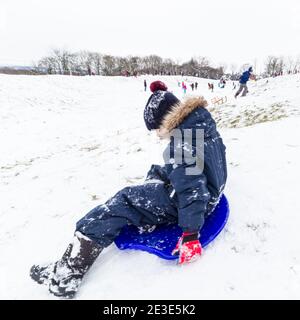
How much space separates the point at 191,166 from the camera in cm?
210

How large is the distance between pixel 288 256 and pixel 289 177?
3.96 ft

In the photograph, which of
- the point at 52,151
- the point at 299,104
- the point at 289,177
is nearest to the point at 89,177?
the point at 289,177

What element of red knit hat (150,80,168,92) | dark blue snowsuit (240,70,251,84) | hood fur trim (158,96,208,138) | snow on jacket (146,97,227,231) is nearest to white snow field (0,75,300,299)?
snow on jacket (146,97,227,231)

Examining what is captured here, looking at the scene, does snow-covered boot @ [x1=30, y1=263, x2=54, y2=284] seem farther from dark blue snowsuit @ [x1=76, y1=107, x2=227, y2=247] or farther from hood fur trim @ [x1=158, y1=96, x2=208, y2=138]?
hood fur trim @ [x1=158, y1=96, x2=208, y2=138]

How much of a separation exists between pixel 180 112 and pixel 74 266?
5.03 ft

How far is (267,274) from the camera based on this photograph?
201 cm

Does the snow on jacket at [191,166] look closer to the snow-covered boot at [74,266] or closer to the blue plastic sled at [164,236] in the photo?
the blue plastic sled at [164,236]

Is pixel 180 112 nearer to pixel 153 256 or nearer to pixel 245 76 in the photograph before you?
pixel 153 256

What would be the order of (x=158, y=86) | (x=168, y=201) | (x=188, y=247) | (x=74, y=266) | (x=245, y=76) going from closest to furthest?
1. (x=188, y=247)
2. (x=74, y=266)
3. (x=168, y=201)
4. (x=158, y=86)
5. (x=245, y=76)

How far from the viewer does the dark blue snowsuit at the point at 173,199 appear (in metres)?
2.05

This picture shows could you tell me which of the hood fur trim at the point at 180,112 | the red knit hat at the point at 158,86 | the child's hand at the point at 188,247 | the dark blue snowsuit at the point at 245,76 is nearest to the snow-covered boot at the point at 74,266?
the child's hand at the point at 188,247

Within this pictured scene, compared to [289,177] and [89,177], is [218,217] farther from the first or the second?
[89,177]

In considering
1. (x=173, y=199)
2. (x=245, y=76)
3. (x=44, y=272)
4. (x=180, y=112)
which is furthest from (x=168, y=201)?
(x=245, y=76)

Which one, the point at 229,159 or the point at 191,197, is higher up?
the point at 191,197
